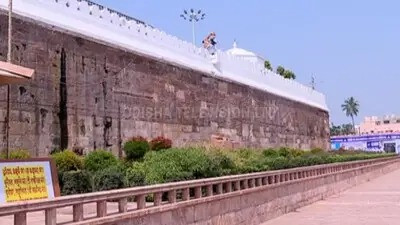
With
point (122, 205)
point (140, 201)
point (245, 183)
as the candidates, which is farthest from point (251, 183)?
point (122, 205)

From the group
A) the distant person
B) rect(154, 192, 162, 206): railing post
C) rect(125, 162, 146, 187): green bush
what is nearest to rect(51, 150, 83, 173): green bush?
rect(125, 162, 146, 187): green bush

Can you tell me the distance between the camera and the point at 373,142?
6506 centimetres

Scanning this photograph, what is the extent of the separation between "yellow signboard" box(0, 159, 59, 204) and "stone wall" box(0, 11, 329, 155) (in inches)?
218

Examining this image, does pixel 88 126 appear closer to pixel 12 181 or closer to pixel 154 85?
pixel 154 85

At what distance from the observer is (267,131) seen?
30750mm

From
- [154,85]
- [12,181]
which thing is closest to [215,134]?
[154,85]

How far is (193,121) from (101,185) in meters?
12.5

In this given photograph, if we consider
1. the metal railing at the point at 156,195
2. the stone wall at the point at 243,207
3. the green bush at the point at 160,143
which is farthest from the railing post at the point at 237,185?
the green bush at the point at 160,143

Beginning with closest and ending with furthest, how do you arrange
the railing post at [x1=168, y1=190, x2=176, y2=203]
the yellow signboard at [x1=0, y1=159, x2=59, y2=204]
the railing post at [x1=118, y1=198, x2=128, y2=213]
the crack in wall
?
the yellow signboard at [x1=0, y1=159, x2=59, y2=204]
the railing post at [x1=118, y1=198, x2=128, y2=213]
the railing post at [x1=168, y1=190, x2=176, y2=203]
the crack in wall

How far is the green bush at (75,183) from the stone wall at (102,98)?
3267mm

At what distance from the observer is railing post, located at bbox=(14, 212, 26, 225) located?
17.4ft

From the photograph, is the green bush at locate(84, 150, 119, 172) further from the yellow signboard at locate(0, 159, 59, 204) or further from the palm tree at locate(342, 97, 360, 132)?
the palm tree at locate(342, 97, 360, 132)

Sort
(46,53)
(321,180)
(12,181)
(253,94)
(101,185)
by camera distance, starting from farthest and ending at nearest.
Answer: (253,94), (321,180), (46,53), (101,185), (12,181)

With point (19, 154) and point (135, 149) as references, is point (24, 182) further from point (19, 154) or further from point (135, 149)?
point (135, 149)
